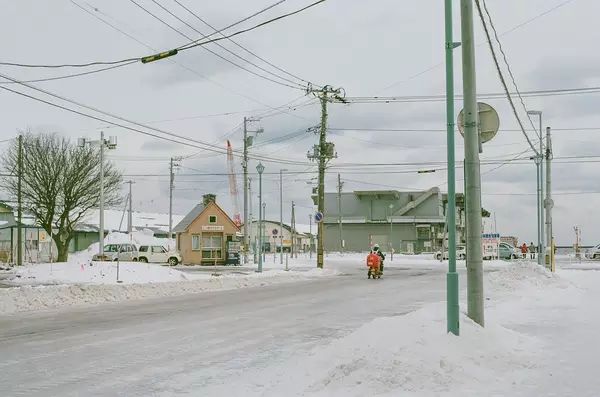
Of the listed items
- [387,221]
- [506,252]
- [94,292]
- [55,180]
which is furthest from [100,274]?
[387,221]

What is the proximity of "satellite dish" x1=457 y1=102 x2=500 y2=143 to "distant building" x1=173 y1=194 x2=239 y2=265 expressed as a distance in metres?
39.4

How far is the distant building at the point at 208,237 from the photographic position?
48.8 metres

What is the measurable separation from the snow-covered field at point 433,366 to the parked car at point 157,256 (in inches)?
1582

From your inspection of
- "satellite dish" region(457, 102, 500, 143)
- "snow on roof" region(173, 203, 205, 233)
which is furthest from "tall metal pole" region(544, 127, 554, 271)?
"snow on roof" region(173, 203, 205, 233)

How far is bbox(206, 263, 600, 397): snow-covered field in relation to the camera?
22.5 feet

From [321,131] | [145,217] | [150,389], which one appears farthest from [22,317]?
[145,217]

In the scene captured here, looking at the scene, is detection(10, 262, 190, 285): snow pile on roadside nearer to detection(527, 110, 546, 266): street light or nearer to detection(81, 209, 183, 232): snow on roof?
detection(527, 110, 546, 266): street light

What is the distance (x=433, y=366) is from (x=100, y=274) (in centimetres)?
2245

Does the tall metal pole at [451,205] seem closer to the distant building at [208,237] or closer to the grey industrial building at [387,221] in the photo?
the distant building at [208,237]

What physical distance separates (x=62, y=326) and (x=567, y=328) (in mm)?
10126

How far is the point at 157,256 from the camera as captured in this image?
1909 inches

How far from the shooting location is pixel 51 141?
4144 cm

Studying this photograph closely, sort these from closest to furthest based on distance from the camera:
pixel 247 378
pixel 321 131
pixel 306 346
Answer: pixel 247 378 → pixel 306 346 → pixel 321 131

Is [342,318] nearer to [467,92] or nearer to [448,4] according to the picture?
[467,92]
